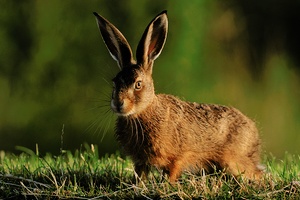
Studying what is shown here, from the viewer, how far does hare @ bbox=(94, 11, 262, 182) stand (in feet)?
19.9

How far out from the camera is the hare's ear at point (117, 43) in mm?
6168

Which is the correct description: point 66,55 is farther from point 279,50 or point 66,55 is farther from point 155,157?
point 155,157

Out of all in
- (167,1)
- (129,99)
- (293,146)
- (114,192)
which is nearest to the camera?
(114,192)

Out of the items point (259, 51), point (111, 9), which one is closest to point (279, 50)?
point (259, 51)

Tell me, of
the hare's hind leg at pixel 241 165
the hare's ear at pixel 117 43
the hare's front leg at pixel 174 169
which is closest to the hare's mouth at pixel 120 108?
the hare's ear at pixel 117 43

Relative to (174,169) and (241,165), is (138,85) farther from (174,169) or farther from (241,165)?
(241,165)

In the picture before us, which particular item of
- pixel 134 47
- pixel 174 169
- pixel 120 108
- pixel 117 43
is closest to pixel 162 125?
pixel 174 169

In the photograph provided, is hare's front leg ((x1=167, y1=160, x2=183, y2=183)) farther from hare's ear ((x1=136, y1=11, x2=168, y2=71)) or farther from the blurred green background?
the blurred green background

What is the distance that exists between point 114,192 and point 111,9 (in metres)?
5.43

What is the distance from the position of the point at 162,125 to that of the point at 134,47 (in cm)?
398

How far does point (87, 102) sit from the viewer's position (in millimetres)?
9805

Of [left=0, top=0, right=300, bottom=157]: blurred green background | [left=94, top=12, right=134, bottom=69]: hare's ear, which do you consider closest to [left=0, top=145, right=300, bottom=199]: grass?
[left=94, top=12, right=134, bottom=69]: hare's ear

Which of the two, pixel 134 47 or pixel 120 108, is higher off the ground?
pixel 134 47

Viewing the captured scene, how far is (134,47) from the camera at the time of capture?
33.1 feet
